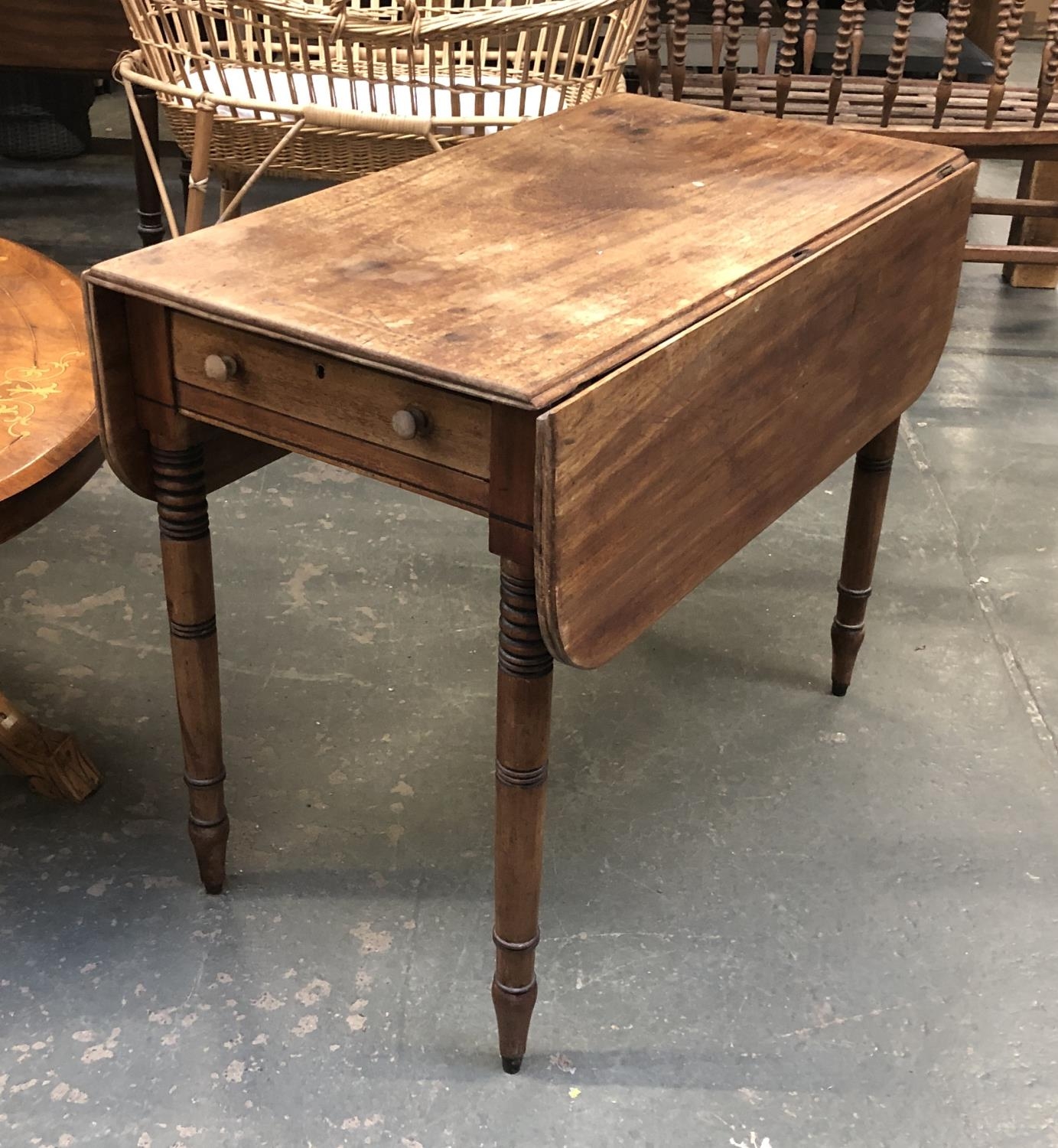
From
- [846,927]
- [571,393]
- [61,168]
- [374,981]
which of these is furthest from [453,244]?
[61,168]

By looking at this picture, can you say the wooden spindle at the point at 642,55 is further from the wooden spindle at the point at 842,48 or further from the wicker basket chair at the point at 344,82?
the wooden spindle at the point at 842,48

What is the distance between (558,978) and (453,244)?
0.84 m

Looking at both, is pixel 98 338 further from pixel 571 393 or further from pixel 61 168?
pixel 61 168

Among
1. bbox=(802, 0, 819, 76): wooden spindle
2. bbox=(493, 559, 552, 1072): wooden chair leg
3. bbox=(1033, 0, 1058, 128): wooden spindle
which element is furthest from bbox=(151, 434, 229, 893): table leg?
bbox=(1033, 0, 1058, 128): wooden spindle

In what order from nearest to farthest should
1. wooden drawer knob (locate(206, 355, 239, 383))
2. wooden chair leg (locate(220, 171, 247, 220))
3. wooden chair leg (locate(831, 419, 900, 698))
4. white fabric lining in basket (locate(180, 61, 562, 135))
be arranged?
wooden drawer knob (locate(206, 355, 239, 383)) → wooden chair leg (locate(831, 419, 900, 698)) → white fabric lining in basket (locate(180, 61, 562, 135)) → wooden chair leg (locate(220, 171, 247, 220))

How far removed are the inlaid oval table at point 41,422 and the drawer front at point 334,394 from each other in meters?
0.24

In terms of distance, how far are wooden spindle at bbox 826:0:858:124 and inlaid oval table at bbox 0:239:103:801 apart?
4.75 feet

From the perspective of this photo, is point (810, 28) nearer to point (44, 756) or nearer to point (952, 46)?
point (952, 46)

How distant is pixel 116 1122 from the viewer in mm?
1411

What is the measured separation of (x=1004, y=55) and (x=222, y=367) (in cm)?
191

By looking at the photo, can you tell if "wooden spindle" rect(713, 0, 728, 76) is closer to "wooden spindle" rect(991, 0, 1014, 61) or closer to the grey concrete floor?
"wooden spindle" rect(991, 0, 1014, 61)

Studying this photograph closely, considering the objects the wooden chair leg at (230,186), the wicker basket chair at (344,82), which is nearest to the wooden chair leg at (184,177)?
the wooden chair leg at (230,186)

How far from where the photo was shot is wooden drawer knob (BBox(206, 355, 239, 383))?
1.26m

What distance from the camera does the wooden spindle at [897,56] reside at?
8.14 ft
